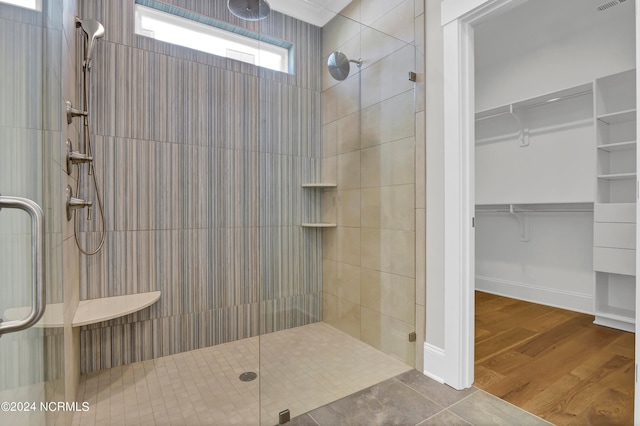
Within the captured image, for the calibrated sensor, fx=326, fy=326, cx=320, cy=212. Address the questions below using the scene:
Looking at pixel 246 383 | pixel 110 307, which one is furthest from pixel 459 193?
pixel 110 307

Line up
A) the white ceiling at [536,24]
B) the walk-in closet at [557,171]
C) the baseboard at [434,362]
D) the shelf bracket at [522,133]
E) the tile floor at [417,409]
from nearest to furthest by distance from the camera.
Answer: the tile floor at [417,409], the baseboard at [434,362], the walk-in closet at [557,171], the white ceiling at [536,24], the shelf bracket at [522,133]

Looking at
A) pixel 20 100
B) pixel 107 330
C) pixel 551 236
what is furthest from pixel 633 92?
pixel 107 330

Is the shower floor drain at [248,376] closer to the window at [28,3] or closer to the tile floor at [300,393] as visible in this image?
the tile floor at [300,393]

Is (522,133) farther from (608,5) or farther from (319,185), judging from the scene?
(319,185)

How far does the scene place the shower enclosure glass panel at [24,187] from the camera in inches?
24.9

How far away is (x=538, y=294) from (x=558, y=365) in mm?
1562

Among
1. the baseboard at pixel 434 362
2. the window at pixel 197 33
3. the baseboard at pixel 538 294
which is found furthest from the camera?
the baseboard at pixel 538 294

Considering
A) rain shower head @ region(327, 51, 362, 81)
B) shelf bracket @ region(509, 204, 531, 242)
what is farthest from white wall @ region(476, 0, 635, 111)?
rain shower head @ region(327, 51, 362, 81)

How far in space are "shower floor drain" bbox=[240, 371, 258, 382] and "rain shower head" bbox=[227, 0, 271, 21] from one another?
78.0 inches

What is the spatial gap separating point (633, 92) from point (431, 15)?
2.04 meters

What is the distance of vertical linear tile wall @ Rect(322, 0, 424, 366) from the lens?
76.8 inches

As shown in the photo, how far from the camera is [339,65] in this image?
190 cm

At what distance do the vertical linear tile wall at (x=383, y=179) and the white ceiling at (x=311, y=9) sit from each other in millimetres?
73

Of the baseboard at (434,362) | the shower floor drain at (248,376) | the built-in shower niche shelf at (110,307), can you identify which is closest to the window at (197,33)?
the built-in shower niche shelf at (110,307)
